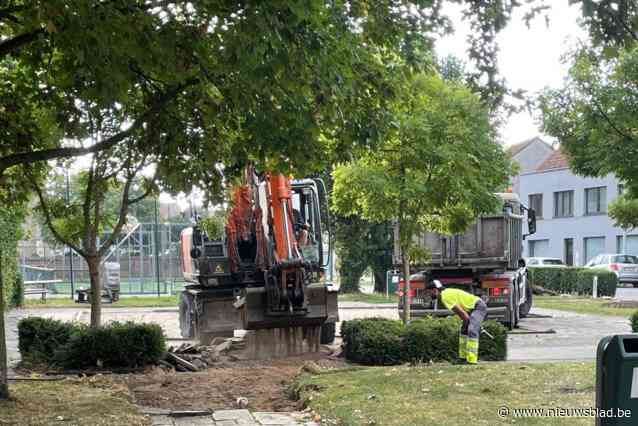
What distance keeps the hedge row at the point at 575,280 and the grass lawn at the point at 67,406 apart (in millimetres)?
24854

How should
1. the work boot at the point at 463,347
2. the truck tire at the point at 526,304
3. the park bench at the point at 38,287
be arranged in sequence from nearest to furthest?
the work boot at the point at 463,347, the truck tire at the point at 526,304, the park bench at the point at 38,287

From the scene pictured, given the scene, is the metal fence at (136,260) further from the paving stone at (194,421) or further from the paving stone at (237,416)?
the paving stone at (194,421)

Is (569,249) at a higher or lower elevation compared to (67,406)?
higher

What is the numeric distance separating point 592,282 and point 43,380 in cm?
2776

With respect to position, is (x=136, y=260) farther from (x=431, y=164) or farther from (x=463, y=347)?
(x=463, y=347)

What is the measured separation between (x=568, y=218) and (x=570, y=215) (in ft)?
0.75

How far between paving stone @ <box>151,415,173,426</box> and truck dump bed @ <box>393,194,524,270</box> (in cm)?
1040

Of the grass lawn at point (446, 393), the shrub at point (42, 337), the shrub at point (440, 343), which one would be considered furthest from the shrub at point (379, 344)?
the shrub at point (42, 337)

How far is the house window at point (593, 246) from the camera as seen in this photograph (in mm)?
51688

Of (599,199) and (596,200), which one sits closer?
(599,199)

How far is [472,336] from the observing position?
12523mm

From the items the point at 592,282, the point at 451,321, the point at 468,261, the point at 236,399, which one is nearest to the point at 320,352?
the point at 451,321

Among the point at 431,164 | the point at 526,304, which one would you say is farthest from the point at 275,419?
the point at 526,304

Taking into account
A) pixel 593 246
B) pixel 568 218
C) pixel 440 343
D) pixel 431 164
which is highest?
pixel 431 164
